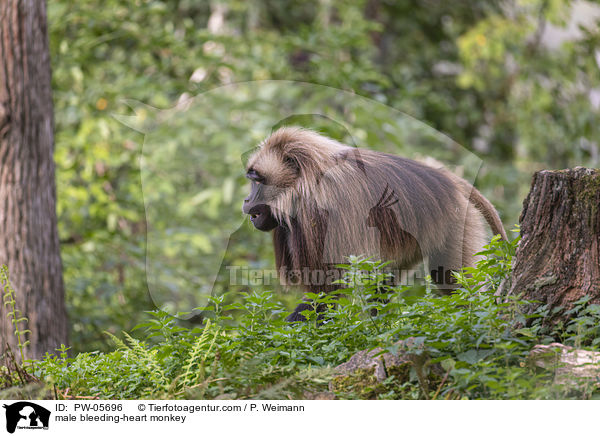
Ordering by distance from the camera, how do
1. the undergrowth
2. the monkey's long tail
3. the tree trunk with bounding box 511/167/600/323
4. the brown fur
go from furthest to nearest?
the monkey's long tail < the brown fur < the tree trunk with bounding box 511/167/600/323 < the undergrowth

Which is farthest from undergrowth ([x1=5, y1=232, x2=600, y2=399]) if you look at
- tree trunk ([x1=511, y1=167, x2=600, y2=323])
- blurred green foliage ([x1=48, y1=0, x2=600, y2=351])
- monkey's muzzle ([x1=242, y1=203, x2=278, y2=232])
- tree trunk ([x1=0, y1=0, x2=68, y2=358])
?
blurred green foliage ([x1=48, y1=0, x2=600, y2=351])

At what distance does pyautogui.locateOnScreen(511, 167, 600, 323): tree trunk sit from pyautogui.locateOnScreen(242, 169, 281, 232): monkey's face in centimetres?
151

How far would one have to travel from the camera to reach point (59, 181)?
7.79 m

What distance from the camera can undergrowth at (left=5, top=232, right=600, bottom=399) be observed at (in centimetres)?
264

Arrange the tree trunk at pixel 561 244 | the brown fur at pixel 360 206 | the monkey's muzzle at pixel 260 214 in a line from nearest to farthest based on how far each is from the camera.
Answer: the tree trunk at pixel 561 244 → the brown fur at pixel 360 206 → the monkey's muzzle at pixel 260 214

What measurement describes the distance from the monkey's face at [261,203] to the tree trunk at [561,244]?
1511 mm

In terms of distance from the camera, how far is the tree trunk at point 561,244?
2.96 m

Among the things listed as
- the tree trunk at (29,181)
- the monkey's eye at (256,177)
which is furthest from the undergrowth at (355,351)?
the tree trunk at (29,181)

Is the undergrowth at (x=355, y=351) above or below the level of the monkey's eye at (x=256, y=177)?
below

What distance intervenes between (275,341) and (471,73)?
1030cm

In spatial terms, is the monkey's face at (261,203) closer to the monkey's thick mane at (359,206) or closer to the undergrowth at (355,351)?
the monkey's thick mane at (359,206)
